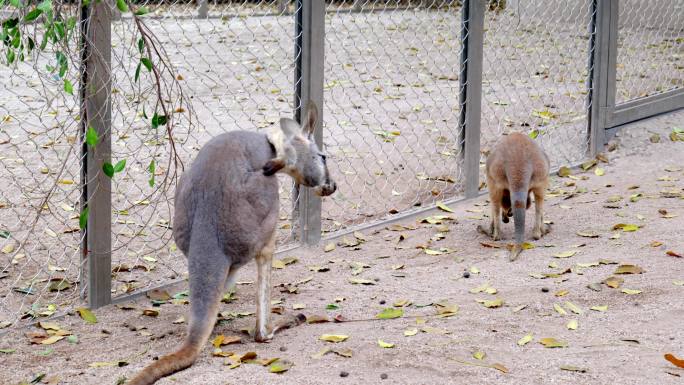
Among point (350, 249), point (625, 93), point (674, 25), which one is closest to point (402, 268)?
point (350, 249)

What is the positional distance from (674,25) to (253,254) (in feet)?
25.9

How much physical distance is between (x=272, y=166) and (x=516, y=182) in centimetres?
188

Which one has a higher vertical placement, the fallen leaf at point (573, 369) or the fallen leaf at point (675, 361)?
the fallen leaf at point (675, 361)

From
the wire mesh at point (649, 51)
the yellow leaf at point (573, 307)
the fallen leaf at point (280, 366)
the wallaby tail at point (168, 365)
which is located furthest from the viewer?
the wire mesh at point (649, 51)

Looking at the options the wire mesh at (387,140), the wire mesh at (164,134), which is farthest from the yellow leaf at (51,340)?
the wire mesh at (387,140)

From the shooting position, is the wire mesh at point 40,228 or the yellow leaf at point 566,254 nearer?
the wire mesh at point 40,228

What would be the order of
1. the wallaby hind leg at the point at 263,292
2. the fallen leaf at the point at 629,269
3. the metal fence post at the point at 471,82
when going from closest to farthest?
the wallaby hind leg at the point at 263,292 < the fallen leaf at the point at 629,269 < the metal fence post at the point at 471,82

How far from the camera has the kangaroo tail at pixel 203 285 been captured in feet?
12.9

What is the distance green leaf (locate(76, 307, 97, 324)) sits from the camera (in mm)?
4684

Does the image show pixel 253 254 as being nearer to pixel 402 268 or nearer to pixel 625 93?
pixel 402 268

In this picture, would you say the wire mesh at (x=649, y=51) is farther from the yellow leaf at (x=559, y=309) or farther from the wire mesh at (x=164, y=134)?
the yellow leaf at (x=559, y=309)

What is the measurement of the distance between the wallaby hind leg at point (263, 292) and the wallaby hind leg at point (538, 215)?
84.1 inches

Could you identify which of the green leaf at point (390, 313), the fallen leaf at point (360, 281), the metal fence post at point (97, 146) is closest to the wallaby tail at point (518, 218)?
the fallen leaf at point (360, 281)

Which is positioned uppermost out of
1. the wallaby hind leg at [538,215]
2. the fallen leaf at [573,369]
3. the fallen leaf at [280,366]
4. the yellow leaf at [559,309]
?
the wallaby hind leg at [538,215]
